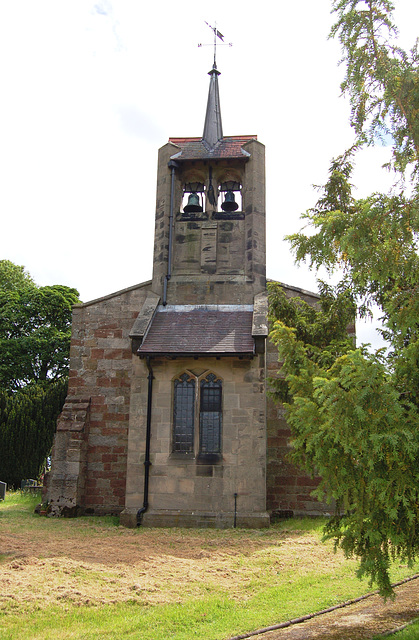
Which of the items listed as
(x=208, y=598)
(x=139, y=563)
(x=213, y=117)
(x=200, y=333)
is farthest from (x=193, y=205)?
(x=208, y=598)

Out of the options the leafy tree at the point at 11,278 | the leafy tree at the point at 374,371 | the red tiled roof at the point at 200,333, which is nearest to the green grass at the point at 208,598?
the leafy tree at the point at 374,371

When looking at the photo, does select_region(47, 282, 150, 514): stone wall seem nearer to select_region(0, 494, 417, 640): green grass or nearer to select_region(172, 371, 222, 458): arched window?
select_region(172, 371, 222, 458): arched window

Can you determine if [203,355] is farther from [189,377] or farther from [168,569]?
[168,569]

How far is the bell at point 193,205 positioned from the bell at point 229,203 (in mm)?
741

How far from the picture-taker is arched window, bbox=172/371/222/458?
1517 cm

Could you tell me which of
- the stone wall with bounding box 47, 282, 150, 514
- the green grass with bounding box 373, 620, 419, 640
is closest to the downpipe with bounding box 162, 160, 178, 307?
the stone wall with bounding box 47, 282, 150, 514

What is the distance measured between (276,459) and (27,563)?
870 cm

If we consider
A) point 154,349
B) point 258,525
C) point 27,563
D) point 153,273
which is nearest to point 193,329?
point 154,349

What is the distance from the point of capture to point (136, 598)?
321 inches

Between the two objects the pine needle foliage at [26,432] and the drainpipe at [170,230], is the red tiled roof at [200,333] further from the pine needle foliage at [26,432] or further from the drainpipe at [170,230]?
the pine needle foliage at [26,432]

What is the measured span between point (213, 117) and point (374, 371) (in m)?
15.9

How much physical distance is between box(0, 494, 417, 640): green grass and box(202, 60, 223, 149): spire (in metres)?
12.4

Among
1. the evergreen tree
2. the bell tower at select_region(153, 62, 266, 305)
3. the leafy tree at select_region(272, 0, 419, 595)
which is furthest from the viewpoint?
the evergreen tree

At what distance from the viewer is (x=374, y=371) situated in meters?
6.47
